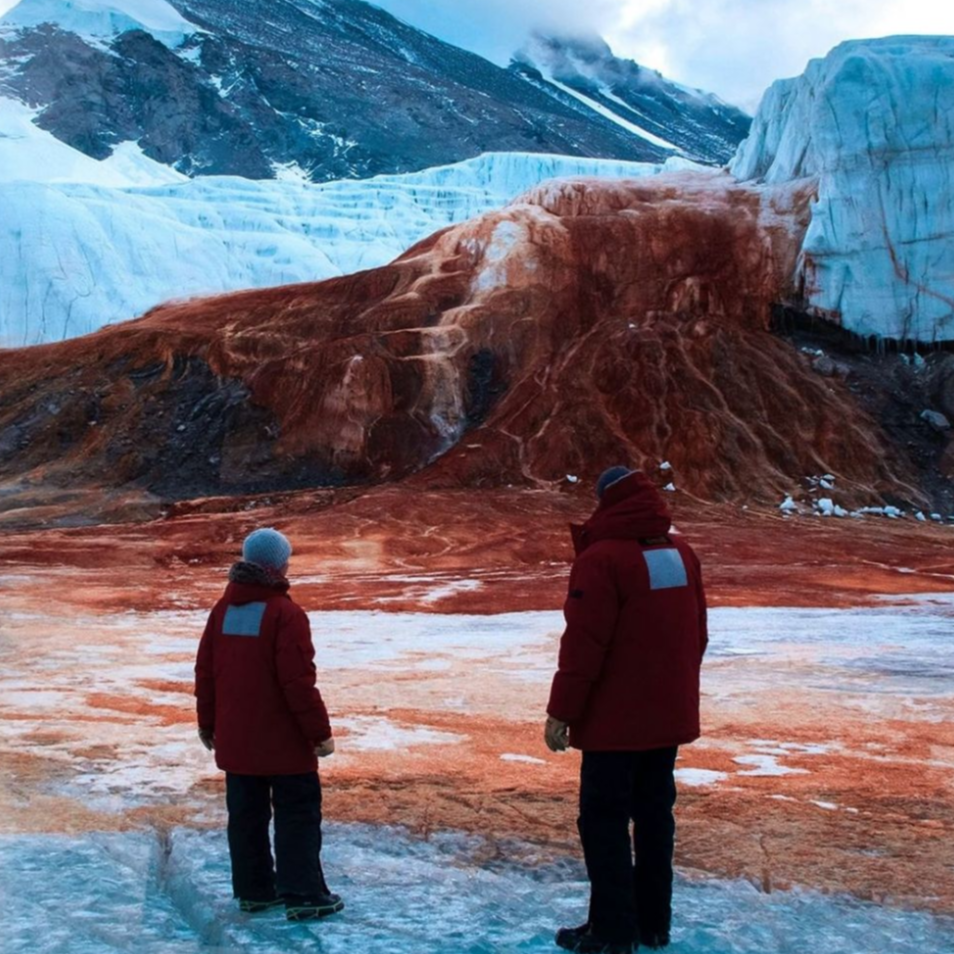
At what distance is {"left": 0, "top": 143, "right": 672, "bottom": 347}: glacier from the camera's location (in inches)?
2923

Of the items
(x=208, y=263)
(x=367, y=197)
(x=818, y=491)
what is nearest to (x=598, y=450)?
(x=818, y=491)

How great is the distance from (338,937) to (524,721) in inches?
195

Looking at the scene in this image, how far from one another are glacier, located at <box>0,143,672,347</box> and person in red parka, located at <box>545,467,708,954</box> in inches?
2482

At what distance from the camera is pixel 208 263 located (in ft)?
265

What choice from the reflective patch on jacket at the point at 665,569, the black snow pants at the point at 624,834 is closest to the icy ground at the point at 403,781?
the black snow pants at the point at 624,834

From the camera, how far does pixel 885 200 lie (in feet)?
141

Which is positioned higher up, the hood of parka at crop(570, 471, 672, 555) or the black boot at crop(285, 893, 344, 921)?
the hood of parka at crop(570, 471, 672, 555)

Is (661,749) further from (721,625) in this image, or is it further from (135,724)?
(721,625)

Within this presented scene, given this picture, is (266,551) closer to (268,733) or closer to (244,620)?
(244,620)

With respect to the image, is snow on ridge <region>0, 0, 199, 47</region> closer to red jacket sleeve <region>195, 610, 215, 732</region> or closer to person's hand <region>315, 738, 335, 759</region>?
red jacket sleeve <region>195, 610, 215, 732</region>

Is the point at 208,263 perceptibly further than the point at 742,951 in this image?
Yes

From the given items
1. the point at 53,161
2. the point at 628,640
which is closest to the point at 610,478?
the point at 628,640

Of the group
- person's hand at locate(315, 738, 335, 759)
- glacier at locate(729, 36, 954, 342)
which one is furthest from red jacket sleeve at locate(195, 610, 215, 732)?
glacier at locate(729, 36, 954, 342)

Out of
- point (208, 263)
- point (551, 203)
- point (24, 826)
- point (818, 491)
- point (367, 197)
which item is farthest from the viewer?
point (367, 197)
